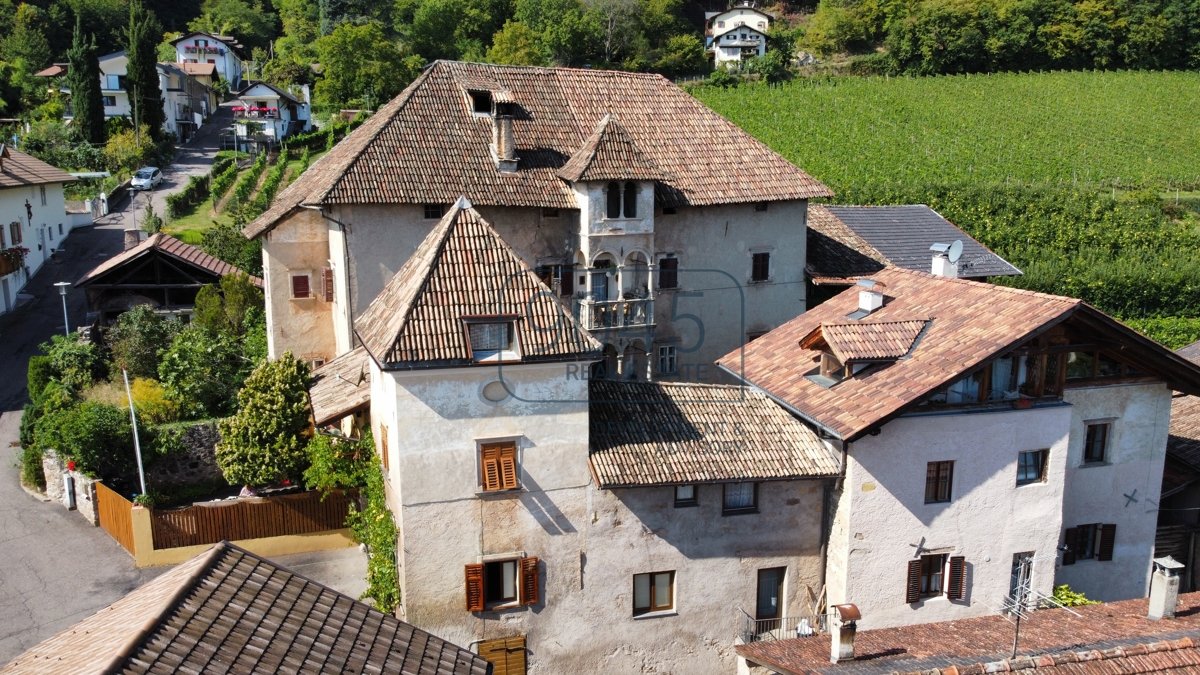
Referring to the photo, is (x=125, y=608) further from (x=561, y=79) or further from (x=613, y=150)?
(x=561, y=79)

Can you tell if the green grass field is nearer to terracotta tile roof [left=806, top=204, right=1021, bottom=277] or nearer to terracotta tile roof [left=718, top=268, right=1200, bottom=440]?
terracotta tile roof [left=806, top=204, right=1021, bottom=277]

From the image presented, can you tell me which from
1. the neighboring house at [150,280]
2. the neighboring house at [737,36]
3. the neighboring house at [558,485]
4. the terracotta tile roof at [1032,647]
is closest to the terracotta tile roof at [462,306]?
the neighboring house at [558,485]

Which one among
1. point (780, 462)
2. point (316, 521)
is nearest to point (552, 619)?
point (780, 462)

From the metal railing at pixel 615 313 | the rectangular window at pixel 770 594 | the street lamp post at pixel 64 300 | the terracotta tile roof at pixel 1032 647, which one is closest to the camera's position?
the terracotta tile roof at pixel 1032 647

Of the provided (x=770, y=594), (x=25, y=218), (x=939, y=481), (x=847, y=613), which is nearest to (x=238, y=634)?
(x=847, y=613)

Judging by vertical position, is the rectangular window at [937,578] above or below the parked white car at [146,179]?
below

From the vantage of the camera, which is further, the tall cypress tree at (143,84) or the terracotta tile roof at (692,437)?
the tall cypress tree at (143,84)

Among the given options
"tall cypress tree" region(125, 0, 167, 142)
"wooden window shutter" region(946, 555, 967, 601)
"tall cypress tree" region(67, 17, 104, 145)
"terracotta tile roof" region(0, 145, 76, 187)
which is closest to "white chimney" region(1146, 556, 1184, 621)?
"wooden window shutter" region(946, 555, 967, 601)

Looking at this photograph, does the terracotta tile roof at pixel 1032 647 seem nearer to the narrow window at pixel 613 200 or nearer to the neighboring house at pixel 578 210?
the neighboring house at pixel 578 210

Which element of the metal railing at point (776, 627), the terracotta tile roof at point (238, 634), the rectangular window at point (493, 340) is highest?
the rectangular window at point (493, 340)
